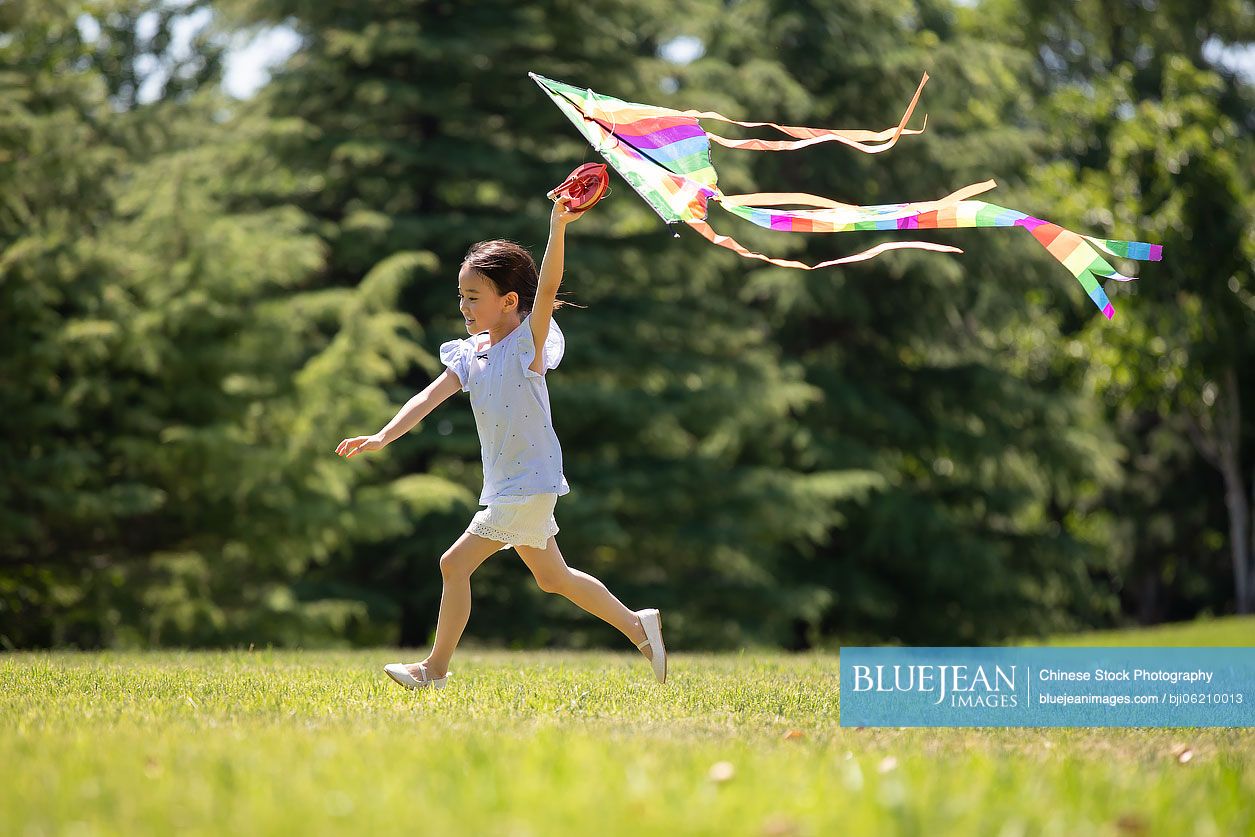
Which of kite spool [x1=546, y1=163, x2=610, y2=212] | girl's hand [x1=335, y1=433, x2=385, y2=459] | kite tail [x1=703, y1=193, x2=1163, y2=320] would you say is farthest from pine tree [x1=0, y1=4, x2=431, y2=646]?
kite tail [x1=703, y1=193, x2=1163, y2=320]

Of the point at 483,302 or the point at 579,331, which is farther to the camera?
the point at 579,331

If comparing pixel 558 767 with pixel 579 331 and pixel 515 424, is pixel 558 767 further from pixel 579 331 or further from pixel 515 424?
pixel 579 331

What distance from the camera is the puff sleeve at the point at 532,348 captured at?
5570 mm

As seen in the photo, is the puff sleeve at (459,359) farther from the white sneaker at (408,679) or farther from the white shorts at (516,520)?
the white sneaker at (408,679)

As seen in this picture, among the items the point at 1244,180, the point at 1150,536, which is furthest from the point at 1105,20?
the point at 1150,536

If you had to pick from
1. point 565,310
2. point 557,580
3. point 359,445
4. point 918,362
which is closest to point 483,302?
point 359,445

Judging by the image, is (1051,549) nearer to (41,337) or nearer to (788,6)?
(788,6)

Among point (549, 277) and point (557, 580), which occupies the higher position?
point (549, 277)

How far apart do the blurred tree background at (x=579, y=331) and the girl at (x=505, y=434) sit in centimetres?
830

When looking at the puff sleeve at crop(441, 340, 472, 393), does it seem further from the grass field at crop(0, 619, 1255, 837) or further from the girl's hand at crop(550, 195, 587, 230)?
the grass field at crop(0, 619, 1255, 837)

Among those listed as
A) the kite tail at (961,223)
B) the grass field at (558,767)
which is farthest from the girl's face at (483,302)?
the grass field at (558,767)

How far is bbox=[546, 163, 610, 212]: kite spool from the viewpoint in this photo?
17.1ft

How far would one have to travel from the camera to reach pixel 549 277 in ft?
17.5

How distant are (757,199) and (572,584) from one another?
1783mm
